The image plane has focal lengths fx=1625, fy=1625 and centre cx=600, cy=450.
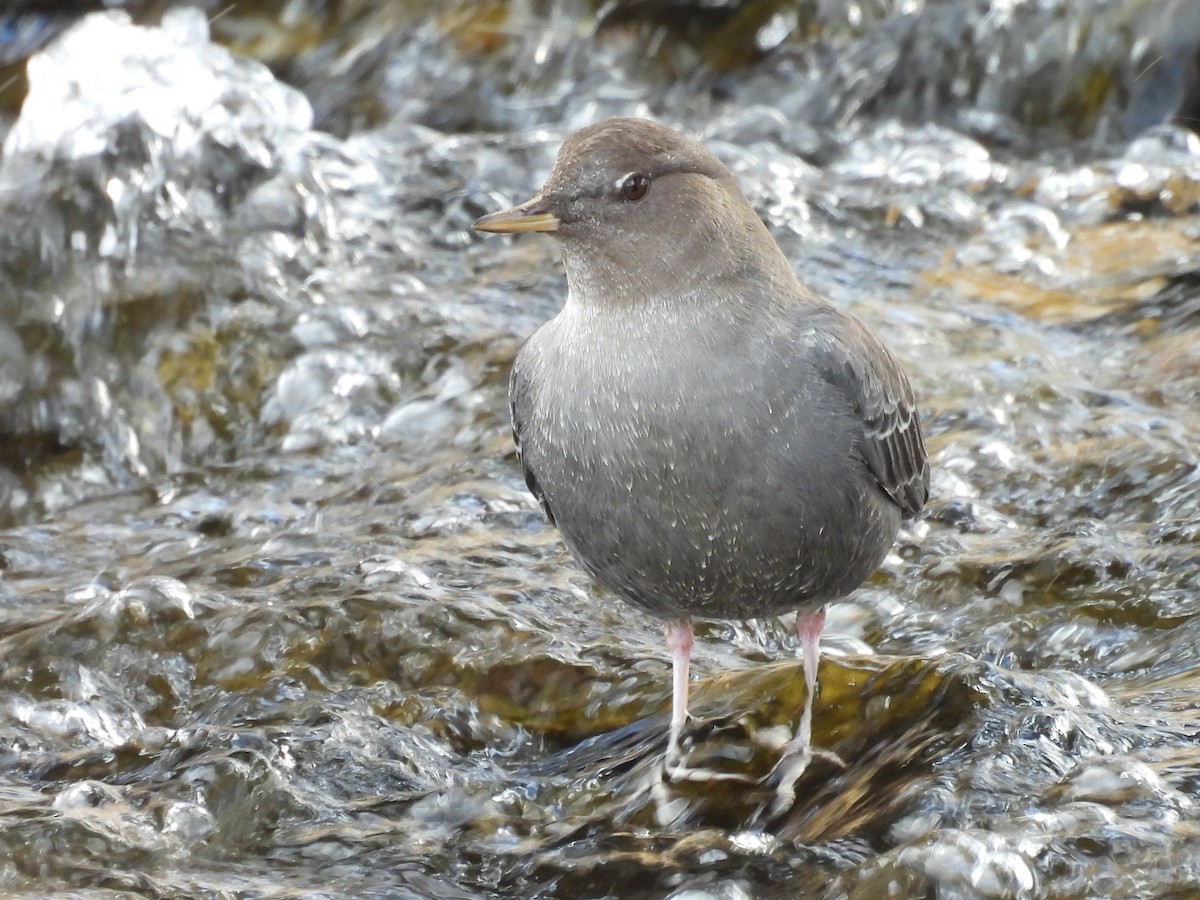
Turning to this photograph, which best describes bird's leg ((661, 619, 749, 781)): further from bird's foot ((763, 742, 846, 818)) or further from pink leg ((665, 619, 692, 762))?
bird's foot ((763, 742, 846, 818))

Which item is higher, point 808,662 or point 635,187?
point 635,187

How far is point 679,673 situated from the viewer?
4.45 metres

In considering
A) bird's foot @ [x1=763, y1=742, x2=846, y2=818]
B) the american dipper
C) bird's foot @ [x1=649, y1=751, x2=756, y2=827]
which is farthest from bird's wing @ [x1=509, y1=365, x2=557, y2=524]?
bird's foot @ [x1=763, y1=742, x2=846, y2=818]

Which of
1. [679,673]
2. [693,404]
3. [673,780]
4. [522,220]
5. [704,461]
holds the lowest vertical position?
[673,780]

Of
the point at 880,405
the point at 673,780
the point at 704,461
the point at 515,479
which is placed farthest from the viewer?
the point at 515,479

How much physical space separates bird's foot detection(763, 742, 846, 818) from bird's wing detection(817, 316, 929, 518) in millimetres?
754

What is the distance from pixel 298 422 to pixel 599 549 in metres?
3.37

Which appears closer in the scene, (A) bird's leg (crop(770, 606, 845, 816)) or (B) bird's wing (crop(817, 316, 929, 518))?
(A) bird's leg (crop(770, 606, 845, 816))

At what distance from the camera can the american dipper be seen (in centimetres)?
402

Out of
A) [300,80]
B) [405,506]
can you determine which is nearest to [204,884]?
[405,506]

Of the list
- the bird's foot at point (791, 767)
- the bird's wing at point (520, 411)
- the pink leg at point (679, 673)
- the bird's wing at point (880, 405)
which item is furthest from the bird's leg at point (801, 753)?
the bird's wing at point (520, 411)

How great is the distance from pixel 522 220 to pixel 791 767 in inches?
61.2

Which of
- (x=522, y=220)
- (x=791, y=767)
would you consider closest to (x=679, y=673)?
(x=791, y=767)

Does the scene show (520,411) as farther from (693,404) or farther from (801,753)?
(801,753)
